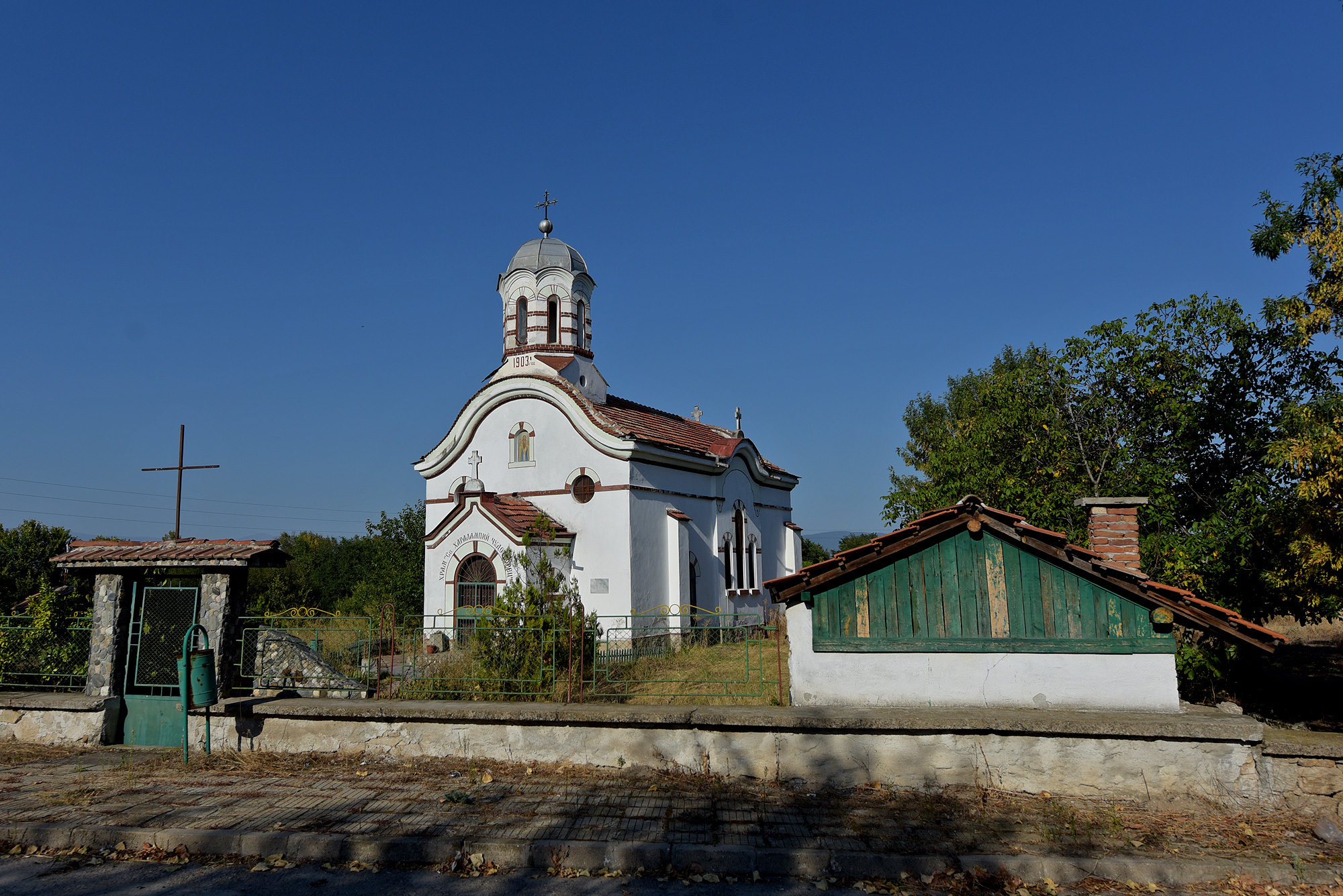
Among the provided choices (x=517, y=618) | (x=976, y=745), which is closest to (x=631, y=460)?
(x=517, y=618)

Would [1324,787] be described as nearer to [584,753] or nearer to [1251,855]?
[1251,855]

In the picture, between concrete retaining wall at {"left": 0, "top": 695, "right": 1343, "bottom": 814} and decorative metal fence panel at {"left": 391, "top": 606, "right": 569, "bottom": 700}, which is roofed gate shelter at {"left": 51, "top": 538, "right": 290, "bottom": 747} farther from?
decorative metal fence panel at {"left": 391, "top": 606, "right": 569, "bottom": 700}

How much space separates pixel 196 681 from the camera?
8938mm

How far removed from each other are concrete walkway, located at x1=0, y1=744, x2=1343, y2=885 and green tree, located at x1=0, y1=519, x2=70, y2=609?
600 inches

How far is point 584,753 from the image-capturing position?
8352mm

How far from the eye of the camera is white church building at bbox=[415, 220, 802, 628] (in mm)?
18438

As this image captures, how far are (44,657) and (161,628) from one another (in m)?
1.73

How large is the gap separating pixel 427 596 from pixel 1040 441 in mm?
13484

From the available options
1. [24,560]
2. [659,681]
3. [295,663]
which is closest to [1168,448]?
[659,681]

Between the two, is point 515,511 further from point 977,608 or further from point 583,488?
point 977,608

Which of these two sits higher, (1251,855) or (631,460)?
(631,460)

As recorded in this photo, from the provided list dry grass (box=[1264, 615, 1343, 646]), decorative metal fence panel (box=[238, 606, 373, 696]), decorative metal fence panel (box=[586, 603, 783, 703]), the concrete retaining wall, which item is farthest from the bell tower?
dry grass (box=[1264, 615, 1343, 646])

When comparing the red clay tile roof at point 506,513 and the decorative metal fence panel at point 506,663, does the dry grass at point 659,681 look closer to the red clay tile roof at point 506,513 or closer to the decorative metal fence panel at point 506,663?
the decorative metal fence panel at point 506,663

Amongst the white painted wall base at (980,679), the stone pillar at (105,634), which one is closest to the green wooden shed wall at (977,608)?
the white painted wall base at (980,679)
